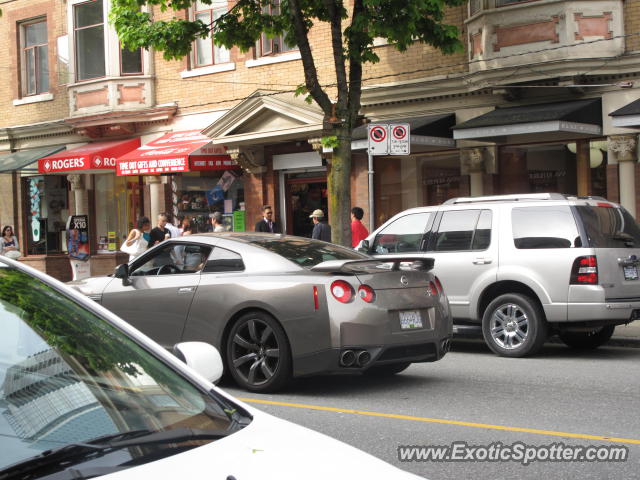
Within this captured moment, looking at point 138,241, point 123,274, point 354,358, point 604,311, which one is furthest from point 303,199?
point 354,358

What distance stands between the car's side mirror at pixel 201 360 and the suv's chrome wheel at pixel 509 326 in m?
7.80

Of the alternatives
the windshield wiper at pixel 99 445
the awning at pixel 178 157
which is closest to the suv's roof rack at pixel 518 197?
the windshield wiper at pixel 99 445

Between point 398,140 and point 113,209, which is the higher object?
point 398,140

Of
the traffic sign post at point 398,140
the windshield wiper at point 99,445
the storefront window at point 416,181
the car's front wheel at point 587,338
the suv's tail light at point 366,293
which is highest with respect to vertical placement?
the traffic sign post at point 398,140

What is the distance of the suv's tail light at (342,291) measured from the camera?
7.90 m

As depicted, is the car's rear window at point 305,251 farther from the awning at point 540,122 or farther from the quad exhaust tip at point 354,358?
the awning at point 540,122

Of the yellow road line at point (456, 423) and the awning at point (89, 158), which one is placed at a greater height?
the awning at point (89, 158)

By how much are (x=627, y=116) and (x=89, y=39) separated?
1516 cm

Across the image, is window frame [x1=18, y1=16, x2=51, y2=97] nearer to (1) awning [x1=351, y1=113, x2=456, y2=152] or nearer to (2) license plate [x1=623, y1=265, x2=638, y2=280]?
(1) awning [x1=351, y1=113, x2=456, y2=152]

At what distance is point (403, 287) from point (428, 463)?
2.60 m

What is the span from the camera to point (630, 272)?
1038 cm

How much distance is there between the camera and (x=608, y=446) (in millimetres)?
6062

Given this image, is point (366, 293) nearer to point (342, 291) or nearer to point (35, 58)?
point (342, 291)

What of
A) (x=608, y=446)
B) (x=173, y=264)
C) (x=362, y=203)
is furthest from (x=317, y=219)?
(x=608, y=446)
